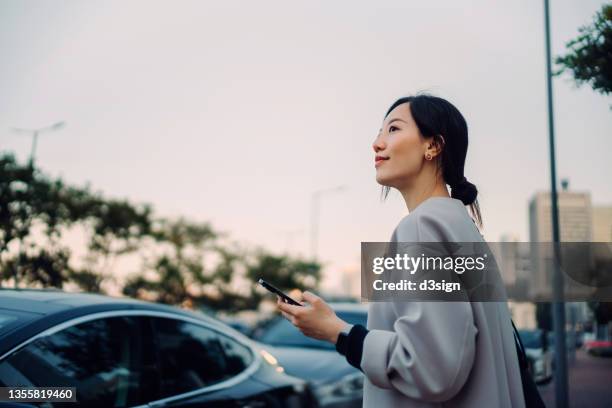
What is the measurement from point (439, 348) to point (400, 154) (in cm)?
62

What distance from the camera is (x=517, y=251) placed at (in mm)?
3840

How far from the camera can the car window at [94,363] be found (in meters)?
2.47

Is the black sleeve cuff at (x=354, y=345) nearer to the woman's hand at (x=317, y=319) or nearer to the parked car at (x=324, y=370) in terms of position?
the woman's hand at (x=317, y=319)

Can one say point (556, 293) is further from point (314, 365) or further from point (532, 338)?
point (314, 365)

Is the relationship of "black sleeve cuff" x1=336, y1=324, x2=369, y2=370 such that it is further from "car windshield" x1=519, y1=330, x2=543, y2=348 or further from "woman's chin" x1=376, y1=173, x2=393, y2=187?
"car windshield" x1=519, y1=330, x2=543, y2=348

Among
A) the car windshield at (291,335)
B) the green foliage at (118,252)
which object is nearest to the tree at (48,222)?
the green foliage at (118,252)

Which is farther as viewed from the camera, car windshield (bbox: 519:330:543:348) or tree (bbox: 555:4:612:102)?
car windshield (bbox: 519:330:543:348)

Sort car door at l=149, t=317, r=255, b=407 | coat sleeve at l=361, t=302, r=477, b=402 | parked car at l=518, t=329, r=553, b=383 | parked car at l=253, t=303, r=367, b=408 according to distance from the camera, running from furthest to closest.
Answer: parked car at l=518, t=329, r=553, b=383 < parked car at l=253, t=303, r=367, b=408 < car door at l=149, t=317, r=255, b=407 < coat sleeve at l=361, t=302, r=477, b=402

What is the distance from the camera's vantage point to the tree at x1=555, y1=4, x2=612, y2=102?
3.82m

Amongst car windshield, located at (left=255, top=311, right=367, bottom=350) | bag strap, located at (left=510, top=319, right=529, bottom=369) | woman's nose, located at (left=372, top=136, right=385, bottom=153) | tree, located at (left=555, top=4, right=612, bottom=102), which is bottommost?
car windshield, located at (left=255, top=311, right=367, bottom=350)

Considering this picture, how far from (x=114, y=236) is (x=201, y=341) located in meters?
31.5

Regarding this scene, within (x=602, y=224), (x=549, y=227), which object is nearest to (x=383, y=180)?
(x=602, y=224)

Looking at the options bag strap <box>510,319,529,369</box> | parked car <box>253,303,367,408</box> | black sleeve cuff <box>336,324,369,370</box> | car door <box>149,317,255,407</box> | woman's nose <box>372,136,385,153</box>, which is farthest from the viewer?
parked car <box>253,303,367,408</box>

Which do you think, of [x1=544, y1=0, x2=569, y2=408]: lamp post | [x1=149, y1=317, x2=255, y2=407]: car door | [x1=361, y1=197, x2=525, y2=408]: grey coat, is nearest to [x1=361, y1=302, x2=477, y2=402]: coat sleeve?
[x1=361, y1=197, x2=525, y2=408]: grey coat
